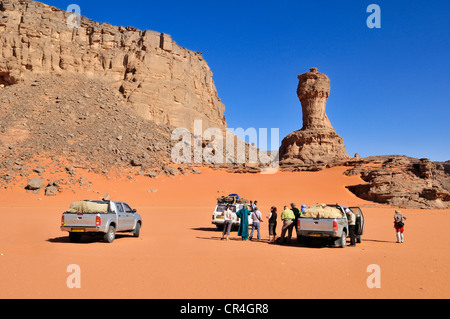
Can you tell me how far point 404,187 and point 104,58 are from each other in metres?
47.3

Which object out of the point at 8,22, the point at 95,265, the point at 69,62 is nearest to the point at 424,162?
the point at 95,265

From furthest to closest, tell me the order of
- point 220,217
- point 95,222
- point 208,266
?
point 220,217, point 95,222, point 208,266

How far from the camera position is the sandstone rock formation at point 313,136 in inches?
2024

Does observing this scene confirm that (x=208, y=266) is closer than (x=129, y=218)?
Yes

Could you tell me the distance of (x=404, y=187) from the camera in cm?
3472

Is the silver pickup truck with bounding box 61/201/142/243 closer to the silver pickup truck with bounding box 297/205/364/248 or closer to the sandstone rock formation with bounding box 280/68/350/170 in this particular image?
the silver pickup truck with bounding box 297/205/364/248

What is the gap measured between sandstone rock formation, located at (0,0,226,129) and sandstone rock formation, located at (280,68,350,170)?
53.0 feet

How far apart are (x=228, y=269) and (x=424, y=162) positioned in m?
35.5

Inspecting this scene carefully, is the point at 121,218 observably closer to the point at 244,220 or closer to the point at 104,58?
the point at 244,220

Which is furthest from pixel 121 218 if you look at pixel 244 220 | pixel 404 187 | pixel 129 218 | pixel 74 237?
pixel 404 187

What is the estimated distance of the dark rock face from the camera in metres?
33.1
